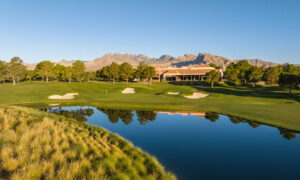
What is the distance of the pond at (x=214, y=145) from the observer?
856 cm

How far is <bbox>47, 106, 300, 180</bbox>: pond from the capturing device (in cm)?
856

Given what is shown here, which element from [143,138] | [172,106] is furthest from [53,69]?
[143,138]

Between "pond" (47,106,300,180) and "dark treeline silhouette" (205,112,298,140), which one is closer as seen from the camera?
"pond" (47,106,300,180)

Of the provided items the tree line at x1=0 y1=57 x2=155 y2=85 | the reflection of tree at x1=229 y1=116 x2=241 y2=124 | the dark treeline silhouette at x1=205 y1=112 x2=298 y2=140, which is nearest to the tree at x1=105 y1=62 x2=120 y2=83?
the tree line at x1=0 y1=57 x2=155 y2=85

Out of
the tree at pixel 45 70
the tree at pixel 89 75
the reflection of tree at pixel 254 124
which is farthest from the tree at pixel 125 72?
the reflection of tree at pixel 254 124

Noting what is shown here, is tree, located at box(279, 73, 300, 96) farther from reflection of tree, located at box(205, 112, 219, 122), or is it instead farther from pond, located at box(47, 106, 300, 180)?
pond, located at box(47, 106, 300, 180)

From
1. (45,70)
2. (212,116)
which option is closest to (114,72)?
(45,70)

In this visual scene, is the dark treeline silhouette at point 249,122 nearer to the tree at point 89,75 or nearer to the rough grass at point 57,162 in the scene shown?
the rough grass at point 57,162

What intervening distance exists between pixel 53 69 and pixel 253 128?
96.8 metres

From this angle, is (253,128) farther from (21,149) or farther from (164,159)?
(21,149)

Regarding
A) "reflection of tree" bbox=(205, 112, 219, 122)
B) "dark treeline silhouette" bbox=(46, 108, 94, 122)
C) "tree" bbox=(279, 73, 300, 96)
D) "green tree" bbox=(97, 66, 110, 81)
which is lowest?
"dark treeline silhouette" bbox=(46, 108, 94, 122)

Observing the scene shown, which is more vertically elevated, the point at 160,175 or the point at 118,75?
the point at 118,75

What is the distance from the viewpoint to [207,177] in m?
8.00

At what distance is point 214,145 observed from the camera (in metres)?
11.9
